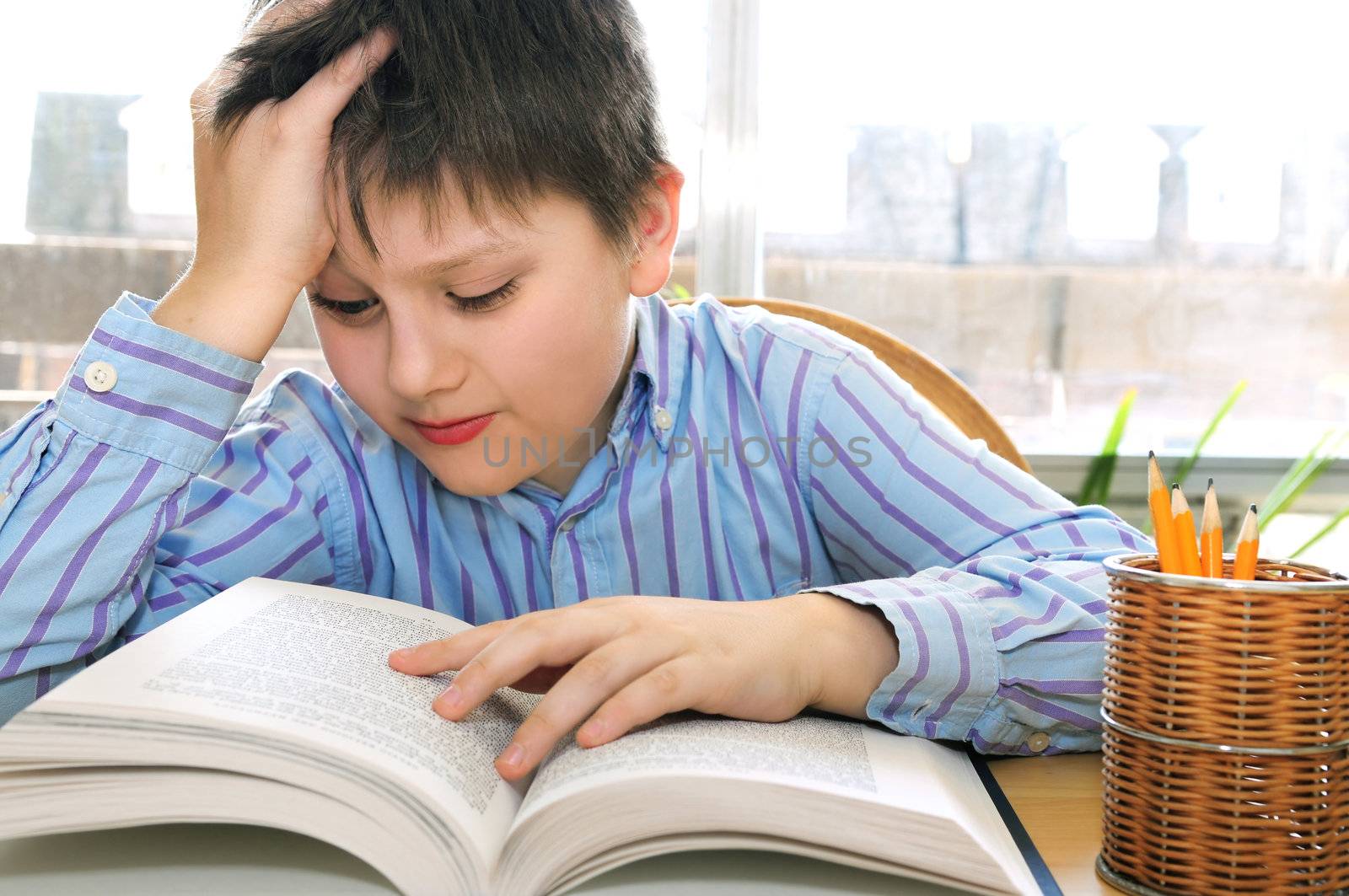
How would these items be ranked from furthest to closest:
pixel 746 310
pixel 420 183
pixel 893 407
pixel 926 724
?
pixel 746 310 → pixel 893 407 → pixel 420 183 → pixel 926 724

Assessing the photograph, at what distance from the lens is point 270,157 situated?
76 cm

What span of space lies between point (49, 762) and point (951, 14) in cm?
175

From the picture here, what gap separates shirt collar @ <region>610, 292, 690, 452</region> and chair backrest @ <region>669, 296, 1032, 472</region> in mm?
238

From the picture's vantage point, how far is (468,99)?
0.75 m

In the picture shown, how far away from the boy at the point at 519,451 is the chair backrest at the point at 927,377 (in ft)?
0.78

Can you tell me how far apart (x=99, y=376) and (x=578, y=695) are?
41 centimetres

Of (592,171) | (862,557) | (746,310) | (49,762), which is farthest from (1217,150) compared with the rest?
(49,762)

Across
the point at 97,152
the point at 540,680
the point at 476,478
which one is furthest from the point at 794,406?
the point at 97,152

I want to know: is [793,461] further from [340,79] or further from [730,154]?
[730,154]

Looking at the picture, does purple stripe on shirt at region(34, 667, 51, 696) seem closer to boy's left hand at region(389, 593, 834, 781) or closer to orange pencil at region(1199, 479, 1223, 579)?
boy's left hand at region(389, 593, 834, 781)

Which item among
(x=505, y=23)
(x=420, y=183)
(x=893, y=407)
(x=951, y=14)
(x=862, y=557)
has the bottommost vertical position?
(x=862, y=557)

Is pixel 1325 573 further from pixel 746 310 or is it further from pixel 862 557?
pixel 746 310

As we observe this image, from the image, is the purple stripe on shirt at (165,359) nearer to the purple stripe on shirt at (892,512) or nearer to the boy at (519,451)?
the boy at (519,451)

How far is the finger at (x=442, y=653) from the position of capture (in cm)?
55
